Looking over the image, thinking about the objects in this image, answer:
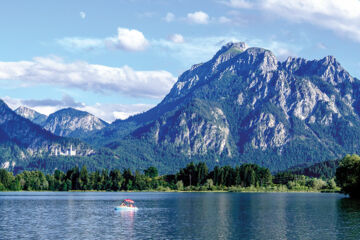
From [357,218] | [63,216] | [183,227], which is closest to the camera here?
[183,227]

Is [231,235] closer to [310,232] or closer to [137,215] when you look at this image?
[310,232]

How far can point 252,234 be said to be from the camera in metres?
93.4

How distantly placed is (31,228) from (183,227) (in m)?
29.8

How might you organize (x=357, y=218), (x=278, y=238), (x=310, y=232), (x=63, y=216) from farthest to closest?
(x=63, y=216) → (x=357, y=218) → (x=310, y=232) → (x=278, y=238)

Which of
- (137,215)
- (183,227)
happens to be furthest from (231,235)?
(137,215)

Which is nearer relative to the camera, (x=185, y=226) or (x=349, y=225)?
(x=185, y=226)

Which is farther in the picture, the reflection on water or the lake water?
the reflection on water

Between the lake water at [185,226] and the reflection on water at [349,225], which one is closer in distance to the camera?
the lake water at [185,226]

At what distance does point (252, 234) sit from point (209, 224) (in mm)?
18096

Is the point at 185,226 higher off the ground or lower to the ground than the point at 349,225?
lower

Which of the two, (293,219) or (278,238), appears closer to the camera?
(278,238)

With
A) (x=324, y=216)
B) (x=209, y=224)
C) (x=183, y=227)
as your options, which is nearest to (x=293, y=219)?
(x=324, y=216)

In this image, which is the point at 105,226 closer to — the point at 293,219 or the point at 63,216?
→ the point at 63,216

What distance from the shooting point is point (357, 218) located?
11950cm
